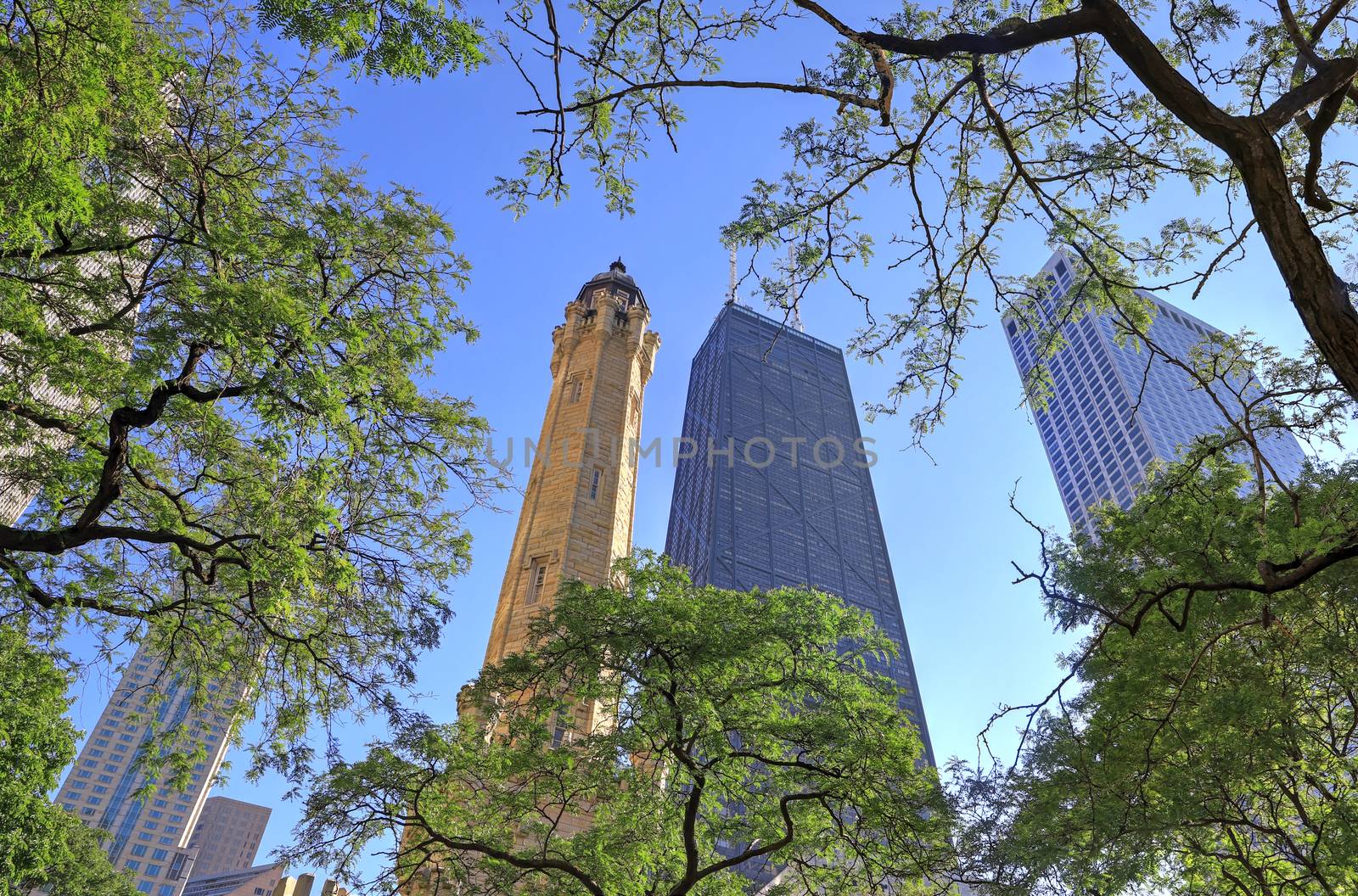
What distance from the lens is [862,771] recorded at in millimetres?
13250

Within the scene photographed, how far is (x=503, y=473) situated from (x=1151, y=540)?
9946mm

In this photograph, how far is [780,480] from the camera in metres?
120

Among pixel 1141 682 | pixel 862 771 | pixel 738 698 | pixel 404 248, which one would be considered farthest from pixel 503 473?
pixel 1141 682

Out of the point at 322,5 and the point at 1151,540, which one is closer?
the point at 322,5

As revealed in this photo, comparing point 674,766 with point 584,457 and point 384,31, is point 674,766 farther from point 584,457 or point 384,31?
point 584,457

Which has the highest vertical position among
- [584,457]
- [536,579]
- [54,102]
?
[584,457]

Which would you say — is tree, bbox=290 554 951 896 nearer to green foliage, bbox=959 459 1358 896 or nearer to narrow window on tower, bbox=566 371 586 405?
green foliage, bbox=959 459 1358 896

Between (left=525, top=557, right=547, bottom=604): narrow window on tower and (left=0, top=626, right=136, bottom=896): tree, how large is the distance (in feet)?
51.8

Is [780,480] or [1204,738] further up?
[780,480]

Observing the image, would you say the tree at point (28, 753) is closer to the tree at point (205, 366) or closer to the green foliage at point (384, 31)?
the tree at point (205, 366)

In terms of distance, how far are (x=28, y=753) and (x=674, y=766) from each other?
8710 mm

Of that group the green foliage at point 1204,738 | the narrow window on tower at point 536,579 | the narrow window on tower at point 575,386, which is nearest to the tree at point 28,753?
the green foliage at point 1204,738

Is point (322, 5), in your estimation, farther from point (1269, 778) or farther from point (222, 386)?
point (1269, 778)

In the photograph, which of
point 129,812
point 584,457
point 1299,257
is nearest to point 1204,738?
point 1299,257
